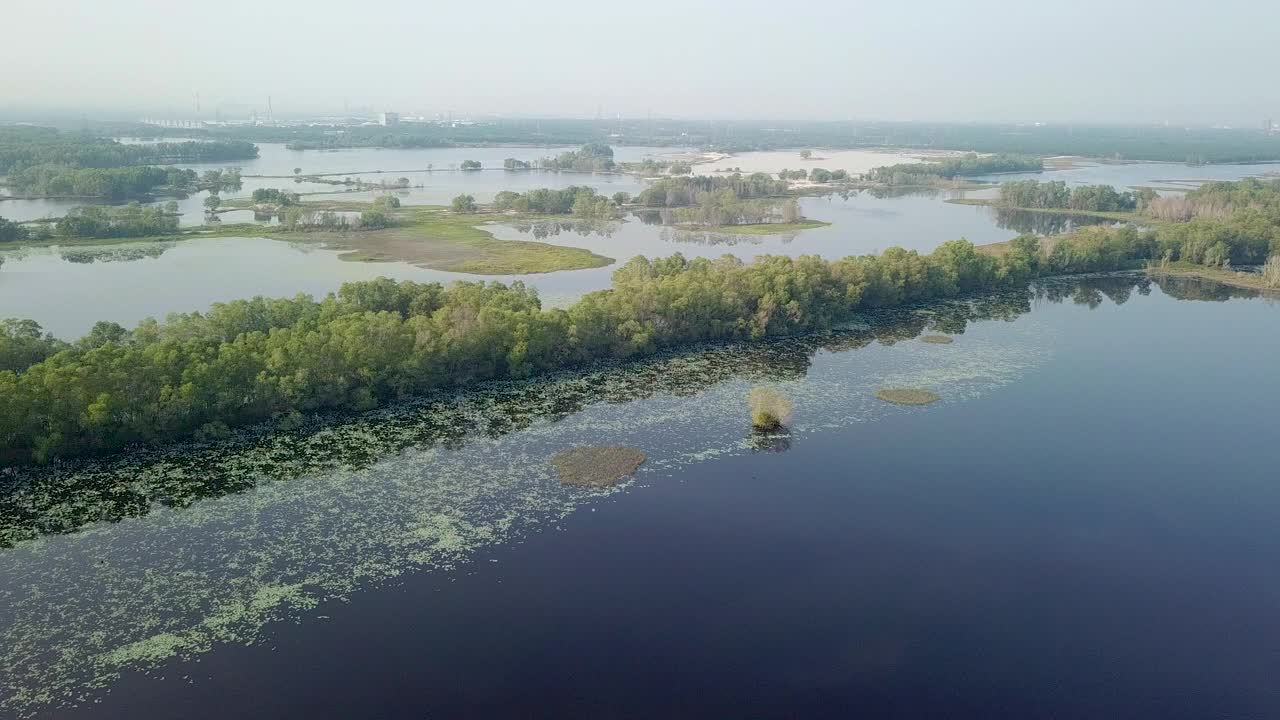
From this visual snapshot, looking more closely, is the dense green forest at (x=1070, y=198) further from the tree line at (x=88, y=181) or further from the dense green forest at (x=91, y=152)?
the dense green forest at (x=91, y=152)

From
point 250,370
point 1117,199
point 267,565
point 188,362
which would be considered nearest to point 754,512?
point 267,565

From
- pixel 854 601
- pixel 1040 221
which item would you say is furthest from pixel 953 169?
pixel 854 601

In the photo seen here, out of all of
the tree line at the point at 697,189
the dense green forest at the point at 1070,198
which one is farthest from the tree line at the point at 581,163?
the dense green forest at the point at 1070,198

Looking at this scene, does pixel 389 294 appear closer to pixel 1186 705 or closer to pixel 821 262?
pixel 821 262

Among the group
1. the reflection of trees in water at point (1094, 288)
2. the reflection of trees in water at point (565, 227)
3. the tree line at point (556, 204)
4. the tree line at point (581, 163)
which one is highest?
the tree line at point (581, 163)

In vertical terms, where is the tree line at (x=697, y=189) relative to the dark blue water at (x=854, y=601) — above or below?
above

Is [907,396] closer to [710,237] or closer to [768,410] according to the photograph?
[768,410]
